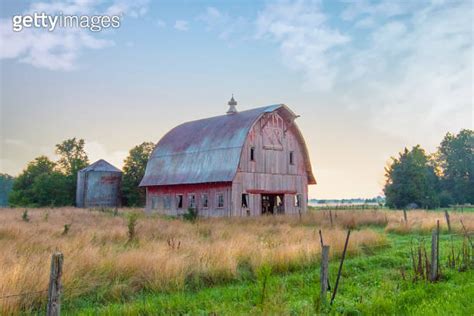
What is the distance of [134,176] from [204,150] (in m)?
21.0

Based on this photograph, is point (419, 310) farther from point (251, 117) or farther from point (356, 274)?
point (251, 117)

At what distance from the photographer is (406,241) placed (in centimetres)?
1620

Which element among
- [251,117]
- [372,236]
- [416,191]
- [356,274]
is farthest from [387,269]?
[416,191]

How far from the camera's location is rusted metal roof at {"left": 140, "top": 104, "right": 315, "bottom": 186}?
29.6m

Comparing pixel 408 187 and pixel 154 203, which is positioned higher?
pixel 408 187

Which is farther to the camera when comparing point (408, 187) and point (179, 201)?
point (408, 187)

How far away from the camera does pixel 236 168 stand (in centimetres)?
2852

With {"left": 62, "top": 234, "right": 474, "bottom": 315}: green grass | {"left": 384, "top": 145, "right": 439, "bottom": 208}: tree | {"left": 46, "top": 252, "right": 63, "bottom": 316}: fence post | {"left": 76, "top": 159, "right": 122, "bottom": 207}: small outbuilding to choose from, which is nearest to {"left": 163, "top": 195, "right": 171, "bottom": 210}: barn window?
{"left": 76, "top": 159, "right": 122, "bottom": 207}: small outbuilding

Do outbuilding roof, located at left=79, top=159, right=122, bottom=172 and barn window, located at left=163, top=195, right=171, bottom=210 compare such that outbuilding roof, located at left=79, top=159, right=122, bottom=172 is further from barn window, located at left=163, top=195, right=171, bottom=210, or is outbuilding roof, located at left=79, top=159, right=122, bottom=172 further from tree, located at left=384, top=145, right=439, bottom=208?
tree, located at left=384, top=145, right=439, bottom=208

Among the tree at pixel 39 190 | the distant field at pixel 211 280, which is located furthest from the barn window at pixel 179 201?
the tree at pixel 39 190

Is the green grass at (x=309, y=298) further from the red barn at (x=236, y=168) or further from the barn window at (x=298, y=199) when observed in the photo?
the barn window at (x=298, y=199)

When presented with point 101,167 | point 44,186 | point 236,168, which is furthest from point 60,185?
point 236,168

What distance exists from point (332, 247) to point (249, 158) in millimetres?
17545

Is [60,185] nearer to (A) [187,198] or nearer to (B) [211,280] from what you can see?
(A) [187,198]
